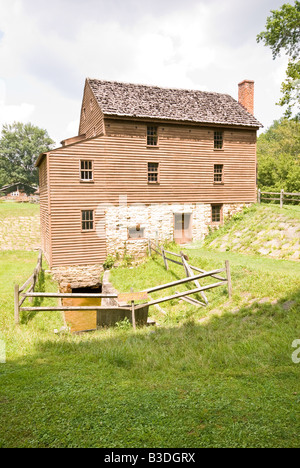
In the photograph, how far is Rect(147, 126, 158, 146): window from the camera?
22906 mm

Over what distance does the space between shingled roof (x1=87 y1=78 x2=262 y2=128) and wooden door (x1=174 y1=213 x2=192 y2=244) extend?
666cm

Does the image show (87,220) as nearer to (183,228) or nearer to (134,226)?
(134,226)

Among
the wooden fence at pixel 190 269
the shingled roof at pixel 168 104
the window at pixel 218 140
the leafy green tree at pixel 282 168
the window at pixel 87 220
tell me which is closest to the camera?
the wooden fence at pixel 190 269

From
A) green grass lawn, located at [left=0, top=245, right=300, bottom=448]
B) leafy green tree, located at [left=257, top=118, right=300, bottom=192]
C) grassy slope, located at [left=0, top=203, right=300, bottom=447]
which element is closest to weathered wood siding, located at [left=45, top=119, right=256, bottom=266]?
grassy slope, located at [left=0, top=203, right=300, bottom=447]

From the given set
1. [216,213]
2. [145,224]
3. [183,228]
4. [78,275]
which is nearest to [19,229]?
[78,275]

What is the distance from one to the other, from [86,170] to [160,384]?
16530 millimetres

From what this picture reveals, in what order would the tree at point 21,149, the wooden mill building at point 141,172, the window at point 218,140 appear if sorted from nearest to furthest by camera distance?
the wooden mill building at point 141,172
the window at point 218,140
the tree at point 21,149

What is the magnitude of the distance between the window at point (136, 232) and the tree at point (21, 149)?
61.2 m

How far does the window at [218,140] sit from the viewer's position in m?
25.1

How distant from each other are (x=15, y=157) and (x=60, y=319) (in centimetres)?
7786

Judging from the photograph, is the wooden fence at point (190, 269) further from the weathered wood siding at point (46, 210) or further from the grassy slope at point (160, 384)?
the weathered wood siding at point (46, 210)

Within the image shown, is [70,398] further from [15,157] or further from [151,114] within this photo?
[15,157]

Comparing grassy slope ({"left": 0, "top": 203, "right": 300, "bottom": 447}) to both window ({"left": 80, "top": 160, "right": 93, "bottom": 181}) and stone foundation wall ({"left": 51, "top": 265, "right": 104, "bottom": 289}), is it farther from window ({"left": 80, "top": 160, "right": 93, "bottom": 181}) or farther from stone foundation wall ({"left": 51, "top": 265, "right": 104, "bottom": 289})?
window ({"left": 80, "top": 160, "right": 93, "bottom": 181})

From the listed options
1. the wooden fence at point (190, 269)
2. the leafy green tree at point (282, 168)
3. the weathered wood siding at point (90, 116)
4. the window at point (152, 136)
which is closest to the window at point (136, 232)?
the wooden fence at point (190, 269)
